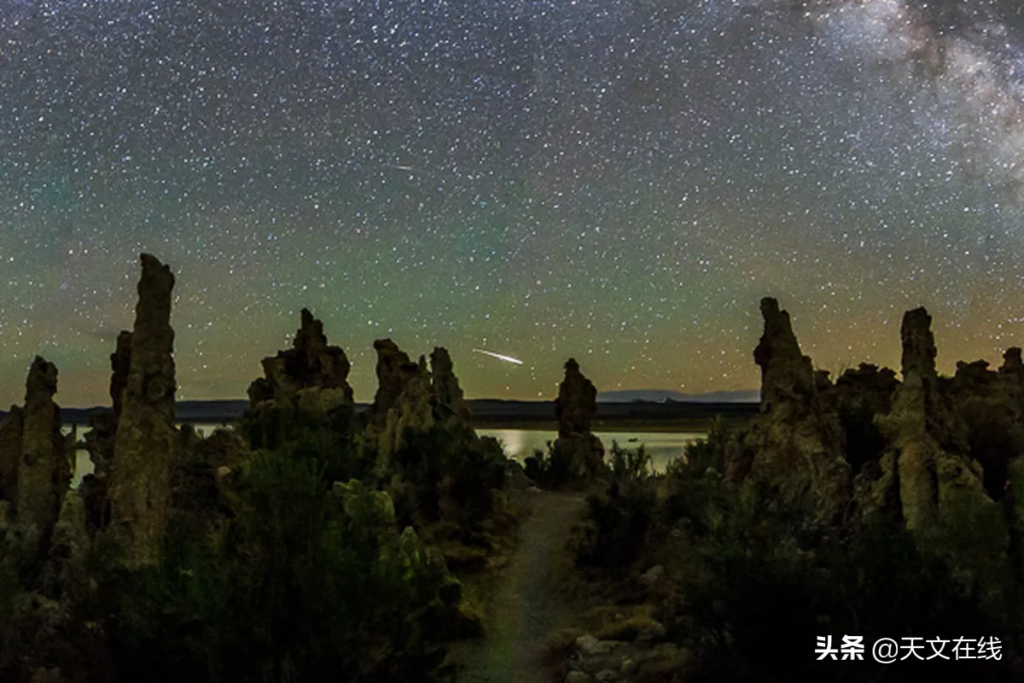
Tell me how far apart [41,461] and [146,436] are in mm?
4208

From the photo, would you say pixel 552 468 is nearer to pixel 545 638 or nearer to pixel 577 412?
pixel 577 412

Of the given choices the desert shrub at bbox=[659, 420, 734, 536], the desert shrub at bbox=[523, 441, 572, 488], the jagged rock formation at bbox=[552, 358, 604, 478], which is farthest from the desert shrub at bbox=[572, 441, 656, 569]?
the jagged rock formation at bbox=[552, 358, 604, 478]

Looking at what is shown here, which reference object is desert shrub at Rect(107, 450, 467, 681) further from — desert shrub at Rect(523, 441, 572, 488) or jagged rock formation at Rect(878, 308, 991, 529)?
desert shrub at Rect(523, 441, 572, 488)

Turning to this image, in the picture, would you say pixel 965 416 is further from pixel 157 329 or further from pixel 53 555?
pixel 53 555

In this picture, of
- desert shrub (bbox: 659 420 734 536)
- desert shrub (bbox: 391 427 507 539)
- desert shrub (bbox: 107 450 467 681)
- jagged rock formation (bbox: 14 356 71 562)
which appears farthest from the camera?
desert shrub (bbox: 391 427 507 539)

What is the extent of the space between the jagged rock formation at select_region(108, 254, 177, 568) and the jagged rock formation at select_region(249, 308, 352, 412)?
10666 mm

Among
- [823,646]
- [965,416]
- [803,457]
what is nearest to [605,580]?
[803,457]

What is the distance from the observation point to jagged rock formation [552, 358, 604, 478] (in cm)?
Result: 3388

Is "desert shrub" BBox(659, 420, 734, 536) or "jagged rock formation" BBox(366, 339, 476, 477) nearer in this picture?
"desert shrub" BBox(659, 420, 734, 536)

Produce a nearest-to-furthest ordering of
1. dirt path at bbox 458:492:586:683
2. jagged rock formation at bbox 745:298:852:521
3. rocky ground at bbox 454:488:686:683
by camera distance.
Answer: rocky ground at bbox 454:488:686:683
dirt path at bbox 458:492:586:683
jagged rock formation at bbox 745:298:852:521

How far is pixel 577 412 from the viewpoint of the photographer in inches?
1353

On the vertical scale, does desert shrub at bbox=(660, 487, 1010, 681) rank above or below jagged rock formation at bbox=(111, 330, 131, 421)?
below

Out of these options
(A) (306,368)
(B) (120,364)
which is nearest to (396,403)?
(A) (306,368)

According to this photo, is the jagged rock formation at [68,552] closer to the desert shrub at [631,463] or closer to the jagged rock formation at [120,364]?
the jagged rock formation at [120,364]
